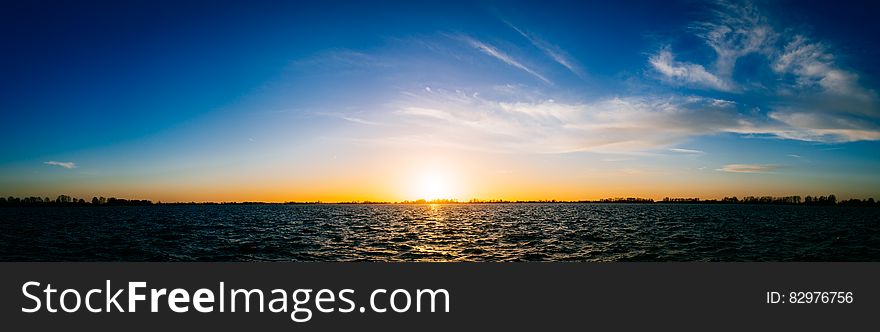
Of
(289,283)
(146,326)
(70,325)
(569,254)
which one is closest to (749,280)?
(289,283)

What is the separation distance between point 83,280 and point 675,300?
12207 mm

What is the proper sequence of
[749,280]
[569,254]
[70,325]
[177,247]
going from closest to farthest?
[70,325] → [749,280] → [569,254] → [177,247]

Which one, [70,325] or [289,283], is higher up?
[289,283]

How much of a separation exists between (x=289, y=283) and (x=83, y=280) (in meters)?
4.27

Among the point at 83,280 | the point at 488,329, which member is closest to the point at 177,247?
the point at 83,280

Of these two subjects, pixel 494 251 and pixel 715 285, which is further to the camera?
pixel 494 251

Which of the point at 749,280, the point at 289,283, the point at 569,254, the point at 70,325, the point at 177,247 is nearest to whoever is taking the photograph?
the point at 70,325

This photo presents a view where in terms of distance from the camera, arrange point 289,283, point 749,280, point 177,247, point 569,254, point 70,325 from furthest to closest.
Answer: point 177,247, point 569,254, point 749,280, point 289,283, point 70,325

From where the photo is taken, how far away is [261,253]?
3344 centimetres

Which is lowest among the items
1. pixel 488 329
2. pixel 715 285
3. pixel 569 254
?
pixel 569 254

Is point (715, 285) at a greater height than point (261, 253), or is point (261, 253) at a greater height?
point (715, 285)

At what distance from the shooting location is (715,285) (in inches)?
355

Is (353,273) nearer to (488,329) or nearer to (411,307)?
(411,307)

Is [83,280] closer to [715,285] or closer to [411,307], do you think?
[411,307]
